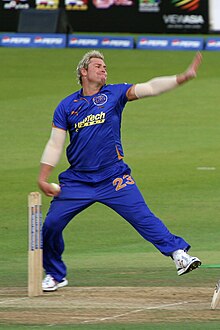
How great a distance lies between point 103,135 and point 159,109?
595 inches

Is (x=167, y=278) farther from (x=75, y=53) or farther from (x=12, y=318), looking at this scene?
(x=75, y=53)

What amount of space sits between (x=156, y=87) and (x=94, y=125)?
621 millimetres

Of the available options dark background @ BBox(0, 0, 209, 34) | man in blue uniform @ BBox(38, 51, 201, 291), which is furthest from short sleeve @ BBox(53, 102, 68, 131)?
dark background @ BBox(0, 0, 209, 34)

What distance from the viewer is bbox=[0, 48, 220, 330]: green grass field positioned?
12086 millimetres

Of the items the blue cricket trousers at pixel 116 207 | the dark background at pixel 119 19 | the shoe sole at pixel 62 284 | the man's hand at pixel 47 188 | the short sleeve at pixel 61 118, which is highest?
the short sleeve at pixel 61 118

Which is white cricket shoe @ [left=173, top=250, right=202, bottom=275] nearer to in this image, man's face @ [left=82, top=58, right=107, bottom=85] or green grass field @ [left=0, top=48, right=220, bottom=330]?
green grass field @ [left=0, top=48, right=220, bottom=330]

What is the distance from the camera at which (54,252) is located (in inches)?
416

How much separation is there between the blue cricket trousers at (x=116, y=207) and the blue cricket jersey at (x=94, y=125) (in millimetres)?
178

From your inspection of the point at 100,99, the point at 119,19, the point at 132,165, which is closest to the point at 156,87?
the point at 100,99

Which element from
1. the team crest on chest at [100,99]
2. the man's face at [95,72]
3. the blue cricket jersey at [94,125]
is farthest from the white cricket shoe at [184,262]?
the man's face at [95,72]

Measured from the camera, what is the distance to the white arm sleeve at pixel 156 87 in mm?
10109

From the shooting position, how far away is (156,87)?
33.3ft

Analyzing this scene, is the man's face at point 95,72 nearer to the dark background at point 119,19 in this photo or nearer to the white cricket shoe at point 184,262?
the white cricket shoe at point 184,262

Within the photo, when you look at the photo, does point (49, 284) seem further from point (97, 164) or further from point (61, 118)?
point (61, 118)
